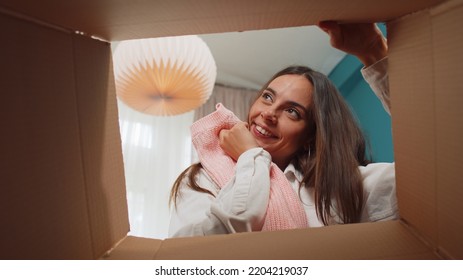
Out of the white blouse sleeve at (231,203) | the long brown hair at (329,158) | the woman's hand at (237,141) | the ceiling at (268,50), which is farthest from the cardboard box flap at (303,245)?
the ceiling at (268,50)

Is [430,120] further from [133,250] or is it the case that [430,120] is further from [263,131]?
[263,131]

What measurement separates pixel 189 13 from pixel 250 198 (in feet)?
1.37

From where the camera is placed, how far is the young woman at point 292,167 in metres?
0.66

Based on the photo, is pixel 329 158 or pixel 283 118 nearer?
pixel 329 158

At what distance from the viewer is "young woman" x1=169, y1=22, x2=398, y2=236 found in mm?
660

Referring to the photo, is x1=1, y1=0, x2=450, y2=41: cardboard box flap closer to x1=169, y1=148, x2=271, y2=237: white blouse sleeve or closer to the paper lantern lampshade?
x1=169, y1=148, x2=271, y2=237: white blouse sleeve

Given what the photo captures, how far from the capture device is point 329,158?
2.83ft

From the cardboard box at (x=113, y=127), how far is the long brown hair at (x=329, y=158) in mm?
341

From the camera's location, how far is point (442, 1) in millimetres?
350

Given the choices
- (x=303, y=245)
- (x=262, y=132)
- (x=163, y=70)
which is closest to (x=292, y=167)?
(x=262, y=132)

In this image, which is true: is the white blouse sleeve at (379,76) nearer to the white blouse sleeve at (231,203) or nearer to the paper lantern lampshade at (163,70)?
the white blouse sleeve at (231,203)

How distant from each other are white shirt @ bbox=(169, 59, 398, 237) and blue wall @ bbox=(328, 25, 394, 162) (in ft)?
3.37
